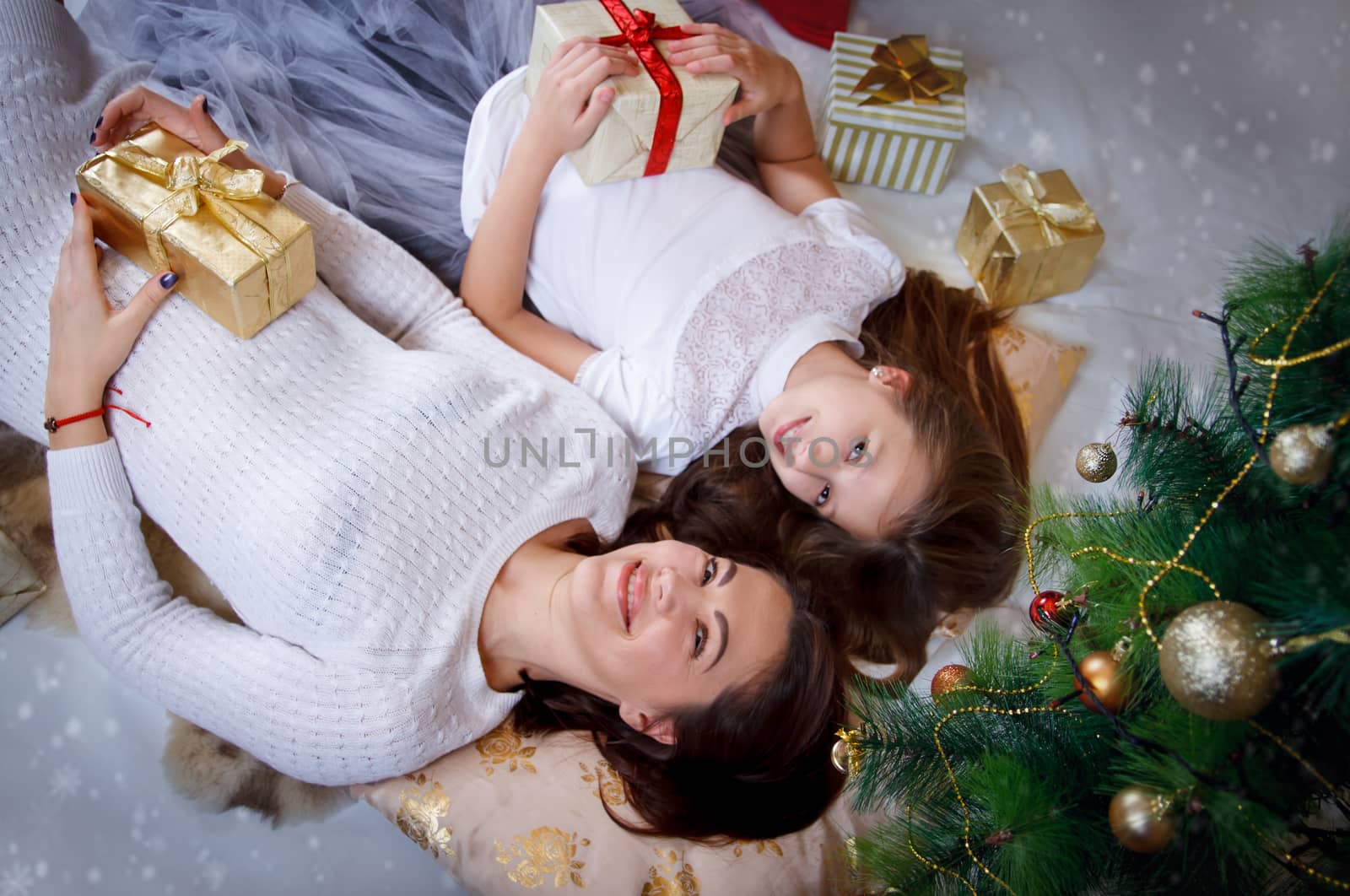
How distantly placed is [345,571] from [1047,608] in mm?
900

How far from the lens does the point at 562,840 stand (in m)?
1.33

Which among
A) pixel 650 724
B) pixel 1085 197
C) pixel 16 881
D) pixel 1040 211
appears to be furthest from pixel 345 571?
pixel 1085 197

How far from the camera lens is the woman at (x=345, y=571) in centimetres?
129

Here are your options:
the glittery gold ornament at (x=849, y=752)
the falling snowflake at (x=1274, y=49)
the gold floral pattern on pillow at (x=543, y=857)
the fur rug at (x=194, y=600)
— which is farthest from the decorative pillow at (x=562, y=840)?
the falling snowflake at (x=1274, y=49)

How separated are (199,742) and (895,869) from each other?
105 cm

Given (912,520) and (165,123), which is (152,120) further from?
(912,520)

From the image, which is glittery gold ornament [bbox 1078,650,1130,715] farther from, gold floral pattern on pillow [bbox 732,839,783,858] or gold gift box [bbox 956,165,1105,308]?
gold gift box [bbox 956,165,1105,308]

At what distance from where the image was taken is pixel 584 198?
5.57 feet

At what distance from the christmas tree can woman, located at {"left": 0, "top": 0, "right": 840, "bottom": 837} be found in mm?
323

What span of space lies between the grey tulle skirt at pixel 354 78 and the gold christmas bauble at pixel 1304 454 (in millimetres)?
1441

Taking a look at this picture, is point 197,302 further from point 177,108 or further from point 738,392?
point 738,392

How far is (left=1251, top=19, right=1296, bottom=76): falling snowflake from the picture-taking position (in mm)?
2354

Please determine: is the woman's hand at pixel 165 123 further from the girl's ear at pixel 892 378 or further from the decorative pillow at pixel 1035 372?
the decorative pillow at pixel 1035 372

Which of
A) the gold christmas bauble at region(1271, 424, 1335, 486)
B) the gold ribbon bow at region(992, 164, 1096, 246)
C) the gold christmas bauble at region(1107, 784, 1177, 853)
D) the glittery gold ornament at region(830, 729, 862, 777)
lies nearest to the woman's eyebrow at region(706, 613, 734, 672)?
the glittery gold ornament at region(830, 729, 862, 777)
